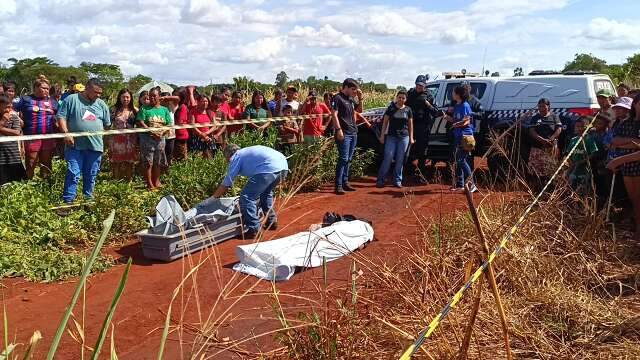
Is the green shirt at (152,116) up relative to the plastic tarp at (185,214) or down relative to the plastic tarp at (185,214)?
up

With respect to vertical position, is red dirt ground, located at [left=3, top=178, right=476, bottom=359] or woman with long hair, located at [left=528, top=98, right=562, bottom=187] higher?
woman with long hair, located at [left=528, top=98, right=562, bottom=187]

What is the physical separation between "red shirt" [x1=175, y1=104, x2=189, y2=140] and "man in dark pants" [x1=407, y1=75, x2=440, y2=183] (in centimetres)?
398

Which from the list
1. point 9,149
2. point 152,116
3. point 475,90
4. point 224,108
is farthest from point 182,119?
point 475,90

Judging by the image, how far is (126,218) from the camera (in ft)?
23.5

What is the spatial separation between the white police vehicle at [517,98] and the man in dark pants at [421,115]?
1.27 ft

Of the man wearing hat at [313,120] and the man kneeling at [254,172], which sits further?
the man wearing hat at [313,120]

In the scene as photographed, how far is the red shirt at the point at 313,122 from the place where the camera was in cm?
1059

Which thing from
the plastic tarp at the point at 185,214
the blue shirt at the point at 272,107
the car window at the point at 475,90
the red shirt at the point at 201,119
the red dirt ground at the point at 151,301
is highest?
the car window at the point at 475,90

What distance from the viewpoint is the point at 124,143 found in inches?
373

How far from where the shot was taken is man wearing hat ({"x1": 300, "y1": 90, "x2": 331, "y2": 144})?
10.6m

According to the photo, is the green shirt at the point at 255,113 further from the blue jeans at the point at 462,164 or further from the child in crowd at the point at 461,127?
the blue jeans at the point at 462,164

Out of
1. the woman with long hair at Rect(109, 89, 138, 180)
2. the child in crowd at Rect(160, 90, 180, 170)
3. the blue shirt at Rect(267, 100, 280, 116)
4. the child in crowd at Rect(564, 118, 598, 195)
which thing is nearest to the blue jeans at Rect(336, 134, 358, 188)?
the blue shirt at Rect(267, 100, 280, 116)

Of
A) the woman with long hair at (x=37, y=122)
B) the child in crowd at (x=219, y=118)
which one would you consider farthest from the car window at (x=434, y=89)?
the woman with long hair at (x=37, y=122)

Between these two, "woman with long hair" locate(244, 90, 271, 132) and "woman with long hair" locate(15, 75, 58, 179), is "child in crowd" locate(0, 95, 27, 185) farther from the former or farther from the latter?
"woman with long hair" locate(244, 90, 271, 132)
